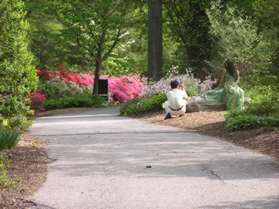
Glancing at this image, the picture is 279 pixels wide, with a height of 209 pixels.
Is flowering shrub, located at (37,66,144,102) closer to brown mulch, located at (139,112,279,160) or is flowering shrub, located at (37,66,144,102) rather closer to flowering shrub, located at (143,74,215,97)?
flowering shrub, located at (143,74,215,97)

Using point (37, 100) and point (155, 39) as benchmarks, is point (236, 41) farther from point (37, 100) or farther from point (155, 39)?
point (37, 100)

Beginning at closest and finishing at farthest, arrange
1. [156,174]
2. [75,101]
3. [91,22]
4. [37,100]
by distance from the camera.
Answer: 1. [156,174]
2. [37,100]
3. [75,101]
4. [91,22]

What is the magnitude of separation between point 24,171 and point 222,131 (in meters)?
5.18

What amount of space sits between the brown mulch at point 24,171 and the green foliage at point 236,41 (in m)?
11.2

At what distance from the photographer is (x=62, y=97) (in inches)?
1259

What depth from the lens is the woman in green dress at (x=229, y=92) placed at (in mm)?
16625

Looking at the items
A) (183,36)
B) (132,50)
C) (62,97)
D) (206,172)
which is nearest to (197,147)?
(206,172)

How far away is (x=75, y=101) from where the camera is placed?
3084 centimetres

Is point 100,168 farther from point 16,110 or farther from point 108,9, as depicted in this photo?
point 108,9

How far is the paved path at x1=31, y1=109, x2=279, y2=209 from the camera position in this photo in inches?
288

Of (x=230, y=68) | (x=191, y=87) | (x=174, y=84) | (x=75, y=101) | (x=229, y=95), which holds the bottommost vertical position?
(x=75, y=101)

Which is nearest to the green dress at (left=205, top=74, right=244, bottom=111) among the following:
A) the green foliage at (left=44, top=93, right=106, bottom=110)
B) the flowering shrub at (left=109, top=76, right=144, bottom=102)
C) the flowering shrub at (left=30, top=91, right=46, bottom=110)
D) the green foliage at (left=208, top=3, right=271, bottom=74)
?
the green foliage at (left=208, top=3, right=271, bottom=74)

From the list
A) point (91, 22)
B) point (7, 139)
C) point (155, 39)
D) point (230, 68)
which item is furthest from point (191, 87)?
point (91, 22)

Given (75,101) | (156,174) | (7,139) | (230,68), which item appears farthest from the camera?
(75,101)
